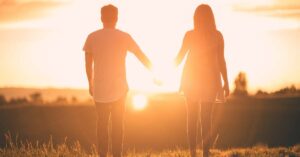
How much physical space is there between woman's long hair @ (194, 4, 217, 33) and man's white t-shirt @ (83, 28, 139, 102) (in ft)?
4.23

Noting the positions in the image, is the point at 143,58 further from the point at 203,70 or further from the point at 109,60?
the point at 203,70

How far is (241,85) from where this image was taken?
57875 millimetres

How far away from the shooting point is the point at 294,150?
1277cm

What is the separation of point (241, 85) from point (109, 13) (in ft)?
164

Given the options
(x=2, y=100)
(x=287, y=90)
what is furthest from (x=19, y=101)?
(x=287, y=90)

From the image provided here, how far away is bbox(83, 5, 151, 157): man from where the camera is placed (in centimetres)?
892

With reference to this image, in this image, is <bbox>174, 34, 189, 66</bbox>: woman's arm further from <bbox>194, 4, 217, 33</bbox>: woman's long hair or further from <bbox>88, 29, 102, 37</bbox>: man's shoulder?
<bbox>88, 29, 102, 37</bbox>: man's shoulder

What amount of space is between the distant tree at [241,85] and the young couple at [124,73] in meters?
43.8

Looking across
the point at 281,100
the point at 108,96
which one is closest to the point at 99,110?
the point at 108,96

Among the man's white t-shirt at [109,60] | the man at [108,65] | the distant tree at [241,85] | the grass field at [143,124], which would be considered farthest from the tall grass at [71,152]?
the grass field at [143,124]

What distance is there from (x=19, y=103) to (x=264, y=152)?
75.4 meters

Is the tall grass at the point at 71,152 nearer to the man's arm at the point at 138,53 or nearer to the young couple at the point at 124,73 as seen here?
the young couple at the point at 124,73

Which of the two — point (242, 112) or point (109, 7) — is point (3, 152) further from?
point (242, 112)

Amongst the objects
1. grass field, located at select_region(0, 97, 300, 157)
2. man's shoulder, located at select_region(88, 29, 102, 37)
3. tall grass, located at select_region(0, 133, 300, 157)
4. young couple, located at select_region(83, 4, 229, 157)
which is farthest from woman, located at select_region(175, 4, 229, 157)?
grass field, located at select_region(0, 97, 300, 157)
